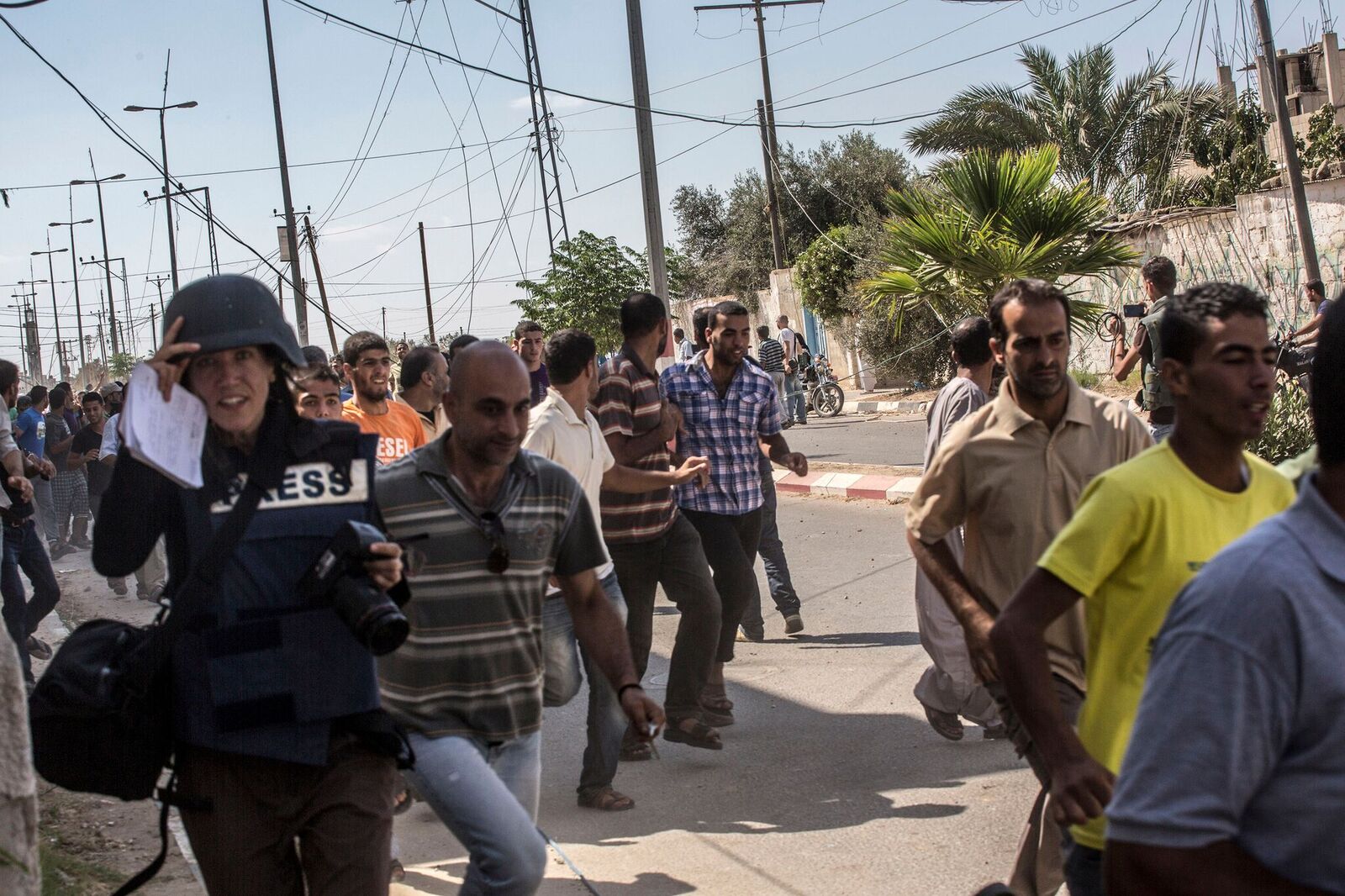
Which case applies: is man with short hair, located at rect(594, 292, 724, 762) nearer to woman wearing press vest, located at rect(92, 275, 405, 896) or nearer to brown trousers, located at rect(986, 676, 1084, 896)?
brown trousers, located at rect(986, 676, 1084, 896)

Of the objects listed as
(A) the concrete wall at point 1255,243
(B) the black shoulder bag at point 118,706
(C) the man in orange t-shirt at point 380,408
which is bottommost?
(B) the black shoulder bag at point 118,706

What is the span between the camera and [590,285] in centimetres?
2595

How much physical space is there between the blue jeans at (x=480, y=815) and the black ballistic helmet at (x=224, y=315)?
0.98 meters

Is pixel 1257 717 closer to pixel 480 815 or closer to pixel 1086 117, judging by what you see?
pixel 480 815

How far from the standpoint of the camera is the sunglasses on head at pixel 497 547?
3377 millimetres

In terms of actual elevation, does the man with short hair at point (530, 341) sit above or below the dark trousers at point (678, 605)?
above

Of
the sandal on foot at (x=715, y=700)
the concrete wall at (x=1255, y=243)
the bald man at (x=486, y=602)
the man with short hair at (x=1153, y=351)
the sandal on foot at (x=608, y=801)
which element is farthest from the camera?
the concrete wall at (x=1255, y=243)

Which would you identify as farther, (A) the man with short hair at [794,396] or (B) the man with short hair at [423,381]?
(A) the man with short hair at [794,396]

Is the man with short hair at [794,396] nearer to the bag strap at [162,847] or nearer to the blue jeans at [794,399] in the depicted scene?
the blue jeans at [794,399]

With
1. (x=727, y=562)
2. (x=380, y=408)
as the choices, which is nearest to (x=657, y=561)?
(x=727, y=562)

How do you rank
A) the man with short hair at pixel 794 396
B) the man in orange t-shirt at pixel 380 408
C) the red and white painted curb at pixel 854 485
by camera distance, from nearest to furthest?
1. the man in orange t-shirt at pixel 380 408
2. the red and white painted curb at pixel 854 485
3. the man with short hair at pixel 794 396

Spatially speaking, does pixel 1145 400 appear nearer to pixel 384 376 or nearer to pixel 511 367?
pixel 384 376

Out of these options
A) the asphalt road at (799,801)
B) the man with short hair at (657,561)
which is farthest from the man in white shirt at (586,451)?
the man with short hair at (657,561)

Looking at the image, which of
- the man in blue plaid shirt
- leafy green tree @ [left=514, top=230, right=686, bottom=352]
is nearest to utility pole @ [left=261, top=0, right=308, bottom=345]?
leafy green tree @ [left=514, top=230, right=686, bottom=352]
